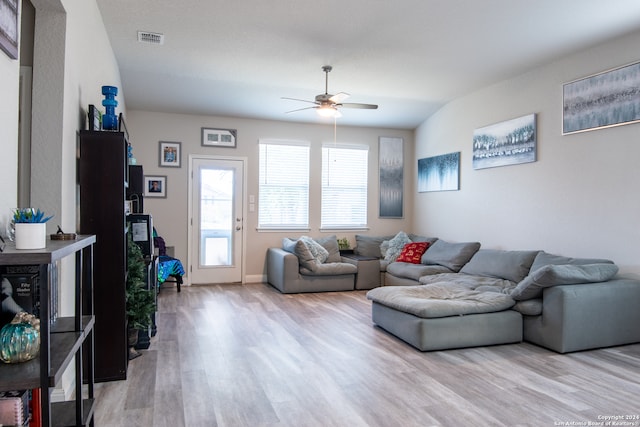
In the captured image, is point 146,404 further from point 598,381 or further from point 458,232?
point 458,232

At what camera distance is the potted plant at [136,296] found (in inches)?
134

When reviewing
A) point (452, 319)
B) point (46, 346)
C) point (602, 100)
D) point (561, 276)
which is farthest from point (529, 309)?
point (46, 346)

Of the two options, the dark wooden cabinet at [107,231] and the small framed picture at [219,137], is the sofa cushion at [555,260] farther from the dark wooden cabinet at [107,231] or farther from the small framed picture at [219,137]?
the small framed picture at [219,137]

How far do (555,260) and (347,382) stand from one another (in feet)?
9.12

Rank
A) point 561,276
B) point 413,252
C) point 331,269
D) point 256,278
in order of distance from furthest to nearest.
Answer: point 256,278 < point 413,252 < point 331,269 < point 561,276

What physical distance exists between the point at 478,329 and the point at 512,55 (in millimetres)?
2973

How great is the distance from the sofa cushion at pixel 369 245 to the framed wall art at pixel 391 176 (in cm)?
57

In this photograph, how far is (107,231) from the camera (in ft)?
9.90

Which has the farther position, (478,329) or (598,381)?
(478,329)

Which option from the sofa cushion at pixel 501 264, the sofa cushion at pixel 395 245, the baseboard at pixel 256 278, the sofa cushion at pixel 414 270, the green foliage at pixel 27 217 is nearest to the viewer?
the green foliage at pixel 27 217

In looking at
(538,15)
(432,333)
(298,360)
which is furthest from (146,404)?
(538,15)

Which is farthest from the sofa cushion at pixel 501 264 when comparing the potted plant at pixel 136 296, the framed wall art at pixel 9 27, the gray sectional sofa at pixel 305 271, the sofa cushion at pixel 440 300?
the framed wall art at pixel 9 27

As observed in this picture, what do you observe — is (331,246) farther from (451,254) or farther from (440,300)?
(440,300)

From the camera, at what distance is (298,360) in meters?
3.55
